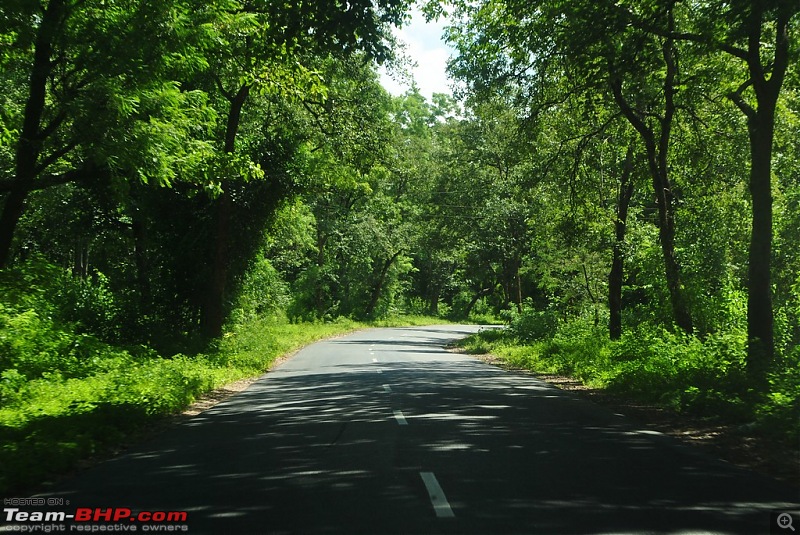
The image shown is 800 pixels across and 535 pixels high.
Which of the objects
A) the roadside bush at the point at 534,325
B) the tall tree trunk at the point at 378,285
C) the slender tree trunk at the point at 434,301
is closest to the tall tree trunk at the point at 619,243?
the roadside bush at the point at 534,325

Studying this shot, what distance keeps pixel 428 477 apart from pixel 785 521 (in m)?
3.34

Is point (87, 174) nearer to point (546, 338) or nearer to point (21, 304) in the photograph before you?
point (21, 304)

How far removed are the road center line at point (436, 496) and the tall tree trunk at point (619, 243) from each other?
17.2 metres

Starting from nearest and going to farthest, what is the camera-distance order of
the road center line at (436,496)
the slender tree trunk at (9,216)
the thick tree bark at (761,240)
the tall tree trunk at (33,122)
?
the road center line at (436,496)
the thick tree bark at (761,240)
the tall tree trunk at (33,122)
the slender tree trunk at (9,216)

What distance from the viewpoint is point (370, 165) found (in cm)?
2373

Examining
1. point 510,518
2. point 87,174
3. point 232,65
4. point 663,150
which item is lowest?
point 510,518

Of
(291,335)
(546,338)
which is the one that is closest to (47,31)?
(546,338)

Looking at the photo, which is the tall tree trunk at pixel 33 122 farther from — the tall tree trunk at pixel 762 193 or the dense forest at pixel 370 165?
the tall tree trunk at pixel 762 193

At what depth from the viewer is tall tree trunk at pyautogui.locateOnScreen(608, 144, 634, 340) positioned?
23.1 m

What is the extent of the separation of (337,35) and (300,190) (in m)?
14.5

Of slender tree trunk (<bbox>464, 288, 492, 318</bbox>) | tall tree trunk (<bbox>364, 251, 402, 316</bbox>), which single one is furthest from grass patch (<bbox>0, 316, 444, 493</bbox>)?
slender tree trunk (<bbox>464, 288, 492, 318</bbox>)

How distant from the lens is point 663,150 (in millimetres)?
18422

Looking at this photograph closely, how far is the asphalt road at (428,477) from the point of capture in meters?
5.90

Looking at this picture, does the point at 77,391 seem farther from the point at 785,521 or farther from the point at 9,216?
the point at 785,521
